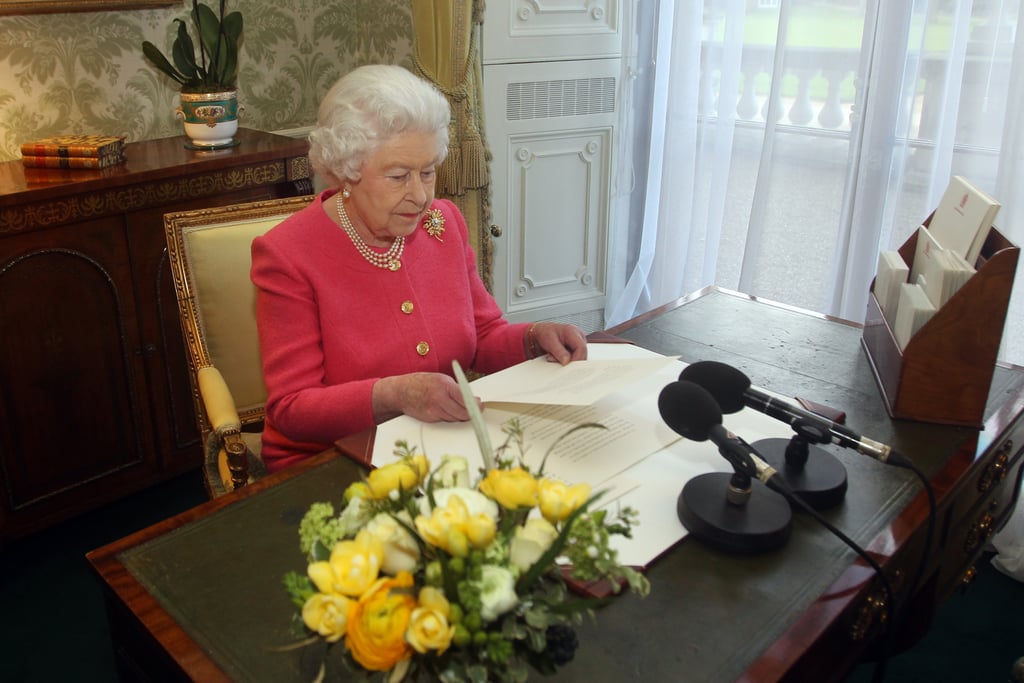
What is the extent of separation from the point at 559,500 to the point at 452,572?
11 cm

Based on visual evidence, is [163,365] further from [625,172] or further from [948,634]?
[948,634]

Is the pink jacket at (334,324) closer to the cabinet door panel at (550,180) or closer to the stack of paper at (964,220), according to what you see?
the stack of paper at (964,220)

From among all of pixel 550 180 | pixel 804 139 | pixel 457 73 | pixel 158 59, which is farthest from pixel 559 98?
pixel 158 59

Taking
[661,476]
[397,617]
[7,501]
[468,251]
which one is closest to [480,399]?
[661,476]

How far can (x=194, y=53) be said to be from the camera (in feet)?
9.32

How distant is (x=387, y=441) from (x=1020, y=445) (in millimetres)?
1150

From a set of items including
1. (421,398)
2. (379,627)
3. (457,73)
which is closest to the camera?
(379,627)

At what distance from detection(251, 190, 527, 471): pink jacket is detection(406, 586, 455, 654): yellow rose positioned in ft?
2.58

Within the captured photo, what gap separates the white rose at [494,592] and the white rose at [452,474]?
0.41 ft

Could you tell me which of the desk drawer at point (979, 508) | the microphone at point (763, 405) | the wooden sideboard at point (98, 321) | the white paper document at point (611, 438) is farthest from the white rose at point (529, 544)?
the wooden sideboard at point (98, 321)

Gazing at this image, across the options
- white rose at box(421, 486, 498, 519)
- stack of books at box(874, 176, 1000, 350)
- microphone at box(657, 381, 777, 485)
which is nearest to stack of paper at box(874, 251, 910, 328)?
stack of books at box(874, 176, 1000, 350)

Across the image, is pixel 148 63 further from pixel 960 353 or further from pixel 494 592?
pixel 494 592

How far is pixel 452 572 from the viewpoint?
0.74m

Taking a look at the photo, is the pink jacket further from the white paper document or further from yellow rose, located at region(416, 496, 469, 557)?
yellow rose, located at region(416, 496, 469, 557)
